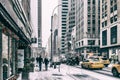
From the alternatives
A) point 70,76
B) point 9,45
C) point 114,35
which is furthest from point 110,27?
point 9,45

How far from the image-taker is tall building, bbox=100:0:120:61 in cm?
6925

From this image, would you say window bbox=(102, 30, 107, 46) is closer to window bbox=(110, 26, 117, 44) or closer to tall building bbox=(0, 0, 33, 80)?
window bbox=(110, 26, 117, 44)

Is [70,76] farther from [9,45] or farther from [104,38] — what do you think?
[104,38]

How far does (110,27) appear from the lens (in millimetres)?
74438

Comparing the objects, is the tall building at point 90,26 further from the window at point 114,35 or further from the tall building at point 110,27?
the window at point 114,35

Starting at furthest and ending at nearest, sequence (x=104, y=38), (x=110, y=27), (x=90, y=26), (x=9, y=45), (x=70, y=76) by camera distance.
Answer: (x=90, y=26) < (x=104, y=38) < (x=110, y=27) < (x=70, y=76) < (x=9, y=45)

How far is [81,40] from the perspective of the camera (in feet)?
381

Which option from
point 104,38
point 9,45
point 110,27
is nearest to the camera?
point 9,45

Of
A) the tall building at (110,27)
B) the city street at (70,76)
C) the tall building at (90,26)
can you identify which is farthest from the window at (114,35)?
the city street at (70,76)

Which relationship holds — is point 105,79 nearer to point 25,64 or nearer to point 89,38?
point 25,64

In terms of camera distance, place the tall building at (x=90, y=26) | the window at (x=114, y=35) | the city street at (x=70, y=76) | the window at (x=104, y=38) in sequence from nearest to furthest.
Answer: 1. the city street at (x=70, y=76)
2. the window at (x=114, y=35)
3. the window at (x=104, y=38)
4. the tall building at (x=90, y=26)

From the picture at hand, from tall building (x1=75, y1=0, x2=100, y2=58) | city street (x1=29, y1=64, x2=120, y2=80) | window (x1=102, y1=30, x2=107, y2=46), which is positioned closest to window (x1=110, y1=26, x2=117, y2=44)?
window (x1=102, y1=30, x2=107, y2=46)

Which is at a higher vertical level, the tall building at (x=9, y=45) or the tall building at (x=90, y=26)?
the tall building at (x=90, y=26)

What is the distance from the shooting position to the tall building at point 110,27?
6925 centimetres
